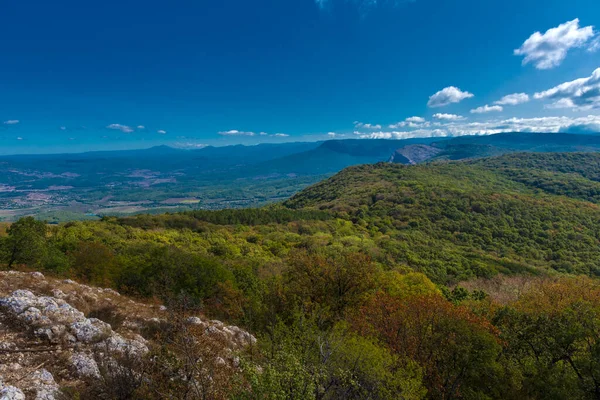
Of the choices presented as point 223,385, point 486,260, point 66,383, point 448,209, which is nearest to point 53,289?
point 66,383

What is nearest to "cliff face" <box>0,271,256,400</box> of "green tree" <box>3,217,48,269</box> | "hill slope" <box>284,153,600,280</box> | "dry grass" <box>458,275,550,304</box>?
"green tree" <box>3,217,48,269</box>

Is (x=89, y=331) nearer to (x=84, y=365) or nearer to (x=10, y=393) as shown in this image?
(x=84, y=365)

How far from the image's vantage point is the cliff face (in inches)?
459

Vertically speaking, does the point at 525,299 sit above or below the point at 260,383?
below

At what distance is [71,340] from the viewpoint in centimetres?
1432

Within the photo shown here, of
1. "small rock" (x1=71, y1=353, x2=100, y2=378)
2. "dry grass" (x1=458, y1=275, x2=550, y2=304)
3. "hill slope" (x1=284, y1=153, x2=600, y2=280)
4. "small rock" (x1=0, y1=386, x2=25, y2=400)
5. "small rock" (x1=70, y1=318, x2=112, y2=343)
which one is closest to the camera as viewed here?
"small rock" (x1=0, y1=386, x2=25, y2=400)

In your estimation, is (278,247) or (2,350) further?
(278,247)

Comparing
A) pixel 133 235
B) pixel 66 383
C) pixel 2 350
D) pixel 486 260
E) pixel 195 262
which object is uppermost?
pixel 2 350

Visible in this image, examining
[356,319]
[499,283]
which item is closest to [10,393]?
[356,319]

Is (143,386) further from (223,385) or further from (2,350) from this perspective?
(2,350)

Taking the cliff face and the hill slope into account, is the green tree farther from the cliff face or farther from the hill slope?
the hill slope

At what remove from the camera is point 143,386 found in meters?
11.0

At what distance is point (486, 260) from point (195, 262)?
102m

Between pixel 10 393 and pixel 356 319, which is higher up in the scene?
pixel 10 393
